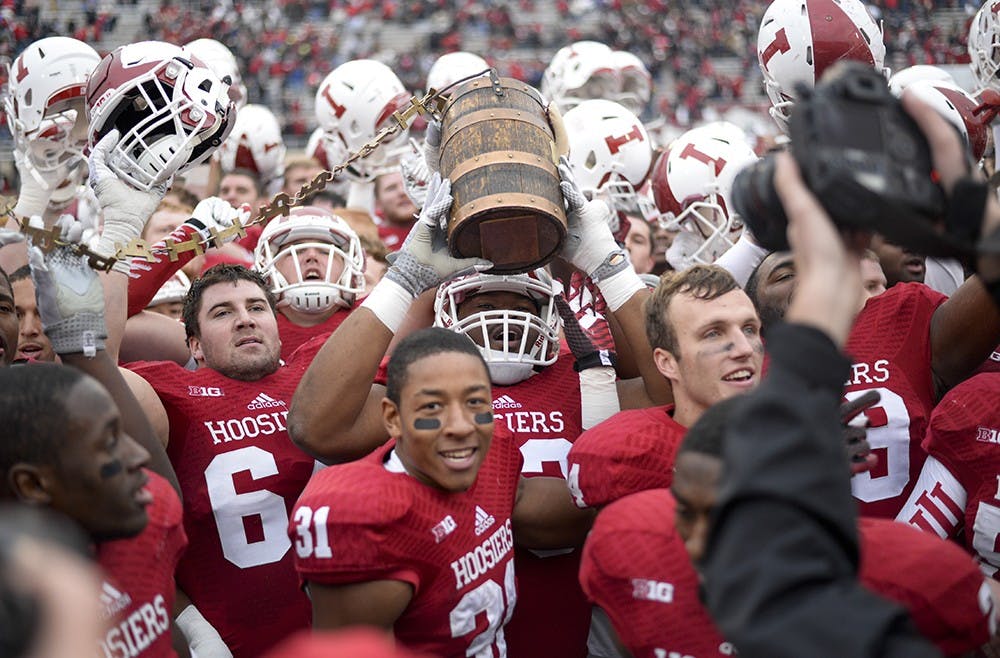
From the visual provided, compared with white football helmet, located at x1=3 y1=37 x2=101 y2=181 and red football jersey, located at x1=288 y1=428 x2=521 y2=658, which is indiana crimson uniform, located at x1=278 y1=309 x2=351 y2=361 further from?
red football jersey, located at x1=288 y1=428 x2=521 y2=658

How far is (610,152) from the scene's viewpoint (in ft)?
17.7

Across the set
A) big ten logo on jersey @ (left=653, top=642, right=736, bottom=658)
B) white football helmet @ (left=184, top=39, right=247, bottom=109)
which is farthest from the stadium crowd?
white football helmet @ (left=184, top=39, right=247, bottom=109)

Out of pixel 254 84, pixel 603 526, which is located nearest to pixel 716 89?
pixel 254 84

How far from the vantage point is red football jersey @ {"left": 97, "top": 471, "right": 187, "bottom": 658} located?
239 centimetres

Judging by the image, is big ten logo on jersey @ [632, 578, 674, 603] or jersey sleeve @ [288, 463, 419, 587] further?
jersey sleeve @ [288, 463, 419, 587]

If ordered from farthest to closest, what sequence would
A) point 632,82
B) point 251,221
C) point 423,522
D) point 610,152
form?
point 632,82 → point 610,152 → point 251,221 → point 423,522

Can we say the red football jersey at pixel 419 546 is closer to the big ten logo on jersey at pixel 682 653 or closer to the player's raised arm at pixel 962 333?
the big ten logo on jersey at pixel 682 653

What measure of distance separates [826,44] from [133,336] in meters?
2.68

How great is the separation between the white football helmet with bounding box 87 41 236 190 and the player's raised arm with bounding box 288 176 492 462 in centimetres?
74

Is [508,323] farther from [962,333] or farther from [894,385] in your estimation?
[962,333]

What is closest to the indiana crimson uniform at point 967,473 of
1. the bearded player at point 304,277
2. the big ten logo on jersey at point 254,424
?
the big ten logo on jersey at point 254,424

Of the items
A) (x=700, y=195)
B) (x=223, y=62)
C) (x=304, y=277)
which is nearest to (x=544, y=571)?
(x=304, y=277)

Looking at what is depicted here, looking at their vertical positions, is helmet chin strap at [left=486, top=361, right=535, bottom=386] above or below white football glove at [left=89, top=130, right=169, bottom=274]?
below

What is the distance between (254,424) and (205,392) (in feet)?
0.58
